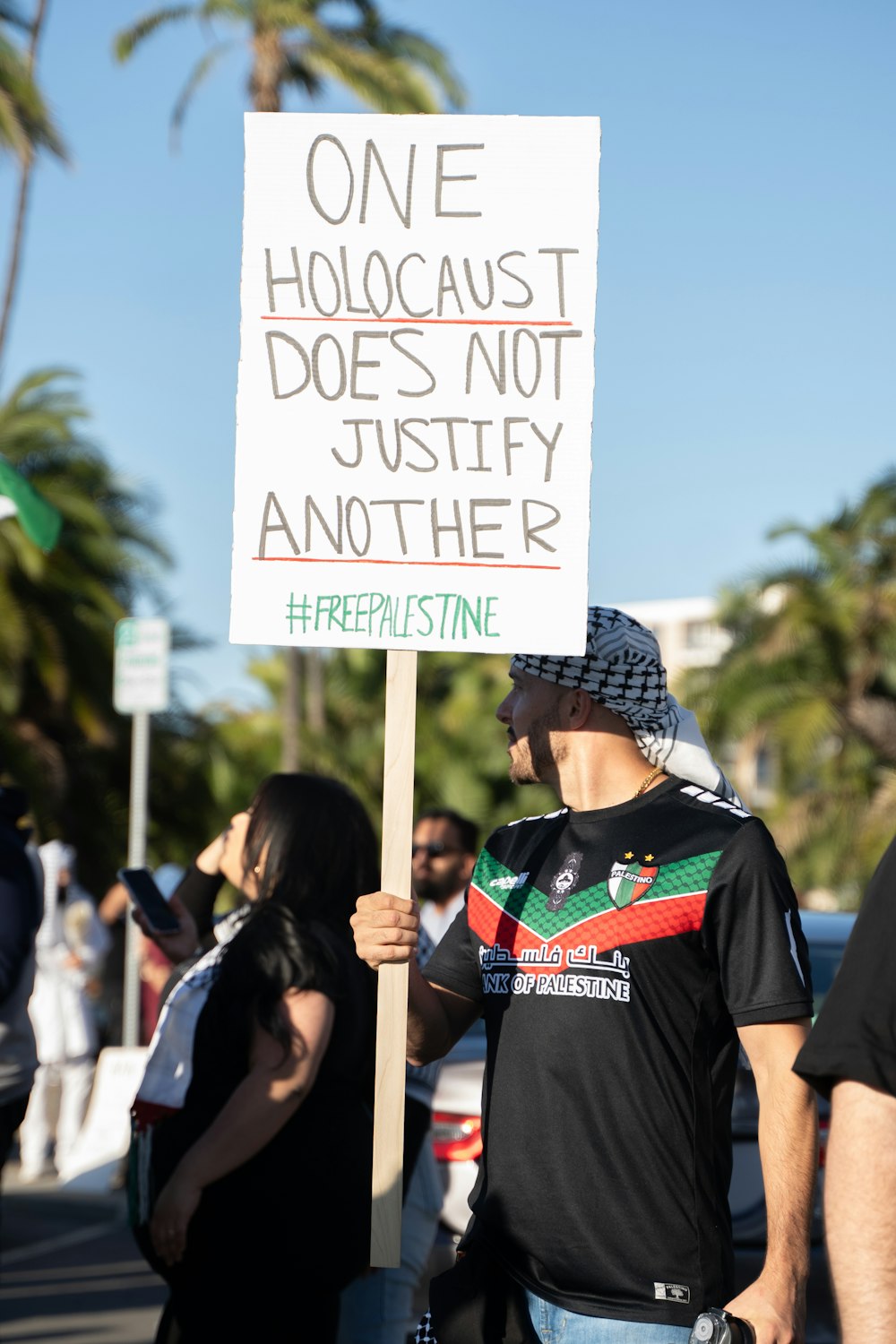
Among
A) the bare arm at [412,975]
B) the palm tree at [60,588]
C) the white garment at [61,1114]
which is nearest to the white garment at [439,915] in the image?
the bare arm at [412,975]

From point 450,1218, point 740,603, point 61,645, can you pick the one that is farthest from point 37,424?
point 450,1218

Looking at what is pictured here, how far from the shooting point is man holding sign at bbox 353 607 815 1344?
284cm

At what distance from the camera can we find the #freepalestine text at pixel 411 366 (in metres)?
3.24

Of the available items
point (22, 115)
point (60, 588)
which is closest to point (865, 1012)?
point (60, 588)

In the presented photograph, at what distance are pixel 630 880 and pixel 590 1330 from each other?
75cm

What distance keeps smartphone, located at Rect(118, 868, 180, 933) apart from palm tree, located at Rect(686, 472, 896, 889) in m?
20.9

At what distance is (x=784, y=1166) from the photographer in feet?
9.20

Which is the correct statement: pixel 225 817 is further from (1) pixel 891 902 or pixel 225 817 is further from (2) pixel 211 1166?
(1) pixel 891 902

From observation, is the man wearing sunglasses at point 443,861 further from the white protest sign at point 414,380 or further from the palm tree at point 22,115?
the palm tree at point 22,115

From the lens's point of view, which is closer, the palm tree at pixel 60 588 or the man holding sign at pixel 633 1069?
the man holding sign at pixel 633 1069

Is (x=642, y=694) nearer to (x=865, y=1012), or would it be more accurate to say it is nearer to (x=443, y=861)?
(x=865, y=1012)

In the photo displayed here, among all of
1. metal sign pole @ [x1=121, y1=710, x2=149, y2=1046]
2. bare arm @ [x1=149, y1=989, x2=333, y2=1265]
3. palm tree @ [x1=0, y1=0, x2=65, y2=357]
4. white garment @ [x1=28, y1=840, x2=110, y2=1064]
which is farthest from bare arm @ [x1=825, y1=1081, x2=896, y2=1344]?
palm tree @ [x1=0, y1=0, x2=65, y2=357]

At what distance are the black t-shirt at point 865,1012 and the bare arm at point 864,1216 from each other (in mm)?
27

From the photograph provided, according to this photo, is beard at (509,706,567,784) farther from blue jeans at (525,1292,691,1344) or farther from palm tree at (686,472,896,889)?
palm tree at (686,472,896,889)
